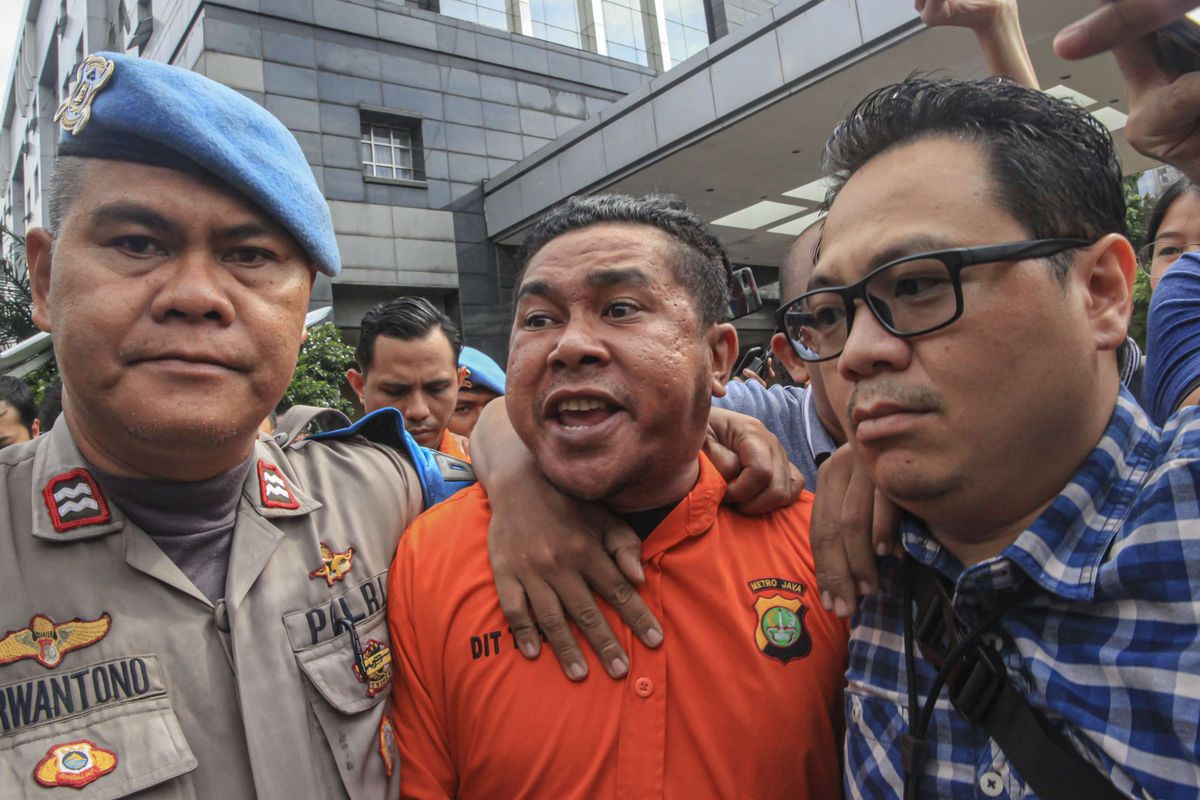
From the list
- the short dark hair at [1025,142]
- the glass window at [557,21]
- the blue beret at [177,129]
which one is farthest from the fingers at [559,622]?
the glass window at [557,21]

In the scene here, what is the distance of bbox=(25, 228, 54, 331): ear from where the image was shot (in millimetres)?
1645

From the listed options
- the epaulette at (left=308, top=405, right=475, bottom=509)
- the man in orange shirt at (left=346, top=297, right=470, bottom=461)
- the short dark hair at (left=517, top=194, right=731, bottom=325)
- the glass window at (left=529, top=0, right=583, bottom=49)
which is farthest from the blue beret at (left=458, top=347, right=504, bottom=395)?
the glass window at (left=529, top=0, right=583, bottom=49)

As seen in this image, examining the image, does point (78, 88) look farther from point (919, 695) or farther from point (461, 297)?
point (461, 297)

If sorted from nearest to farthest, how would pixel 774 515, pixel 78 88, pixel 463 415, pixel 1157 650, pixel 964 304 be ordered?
pixel 1157 650
pixel 964 304
pixel 78 88
pixel 774 515
pixel 463 415

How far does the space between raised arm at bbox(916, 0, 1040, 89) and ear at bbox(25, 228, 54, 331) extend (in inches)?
77.1

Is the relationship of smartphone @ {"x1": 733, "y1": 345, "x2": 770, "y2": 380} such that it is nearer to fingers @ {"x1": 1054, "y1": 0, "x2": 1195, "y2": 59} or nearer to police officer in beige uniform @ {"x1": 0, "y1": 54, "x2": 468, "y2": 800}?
police officer in beige uniform @ {"x1": 0, "y1": 54, "x2": 468, "y2": 800}

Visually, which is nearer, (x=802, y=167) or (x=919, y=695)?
(x=919, y=695)

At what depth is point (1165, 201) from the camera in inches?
107

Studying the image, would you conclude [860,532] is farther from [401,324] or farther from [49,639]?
[401,324]

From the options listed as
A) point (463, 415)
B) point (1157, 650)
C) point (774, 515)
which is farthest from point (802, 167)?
point (1157, 650)

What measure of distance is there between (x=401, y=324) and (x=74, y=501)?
2.87 meters

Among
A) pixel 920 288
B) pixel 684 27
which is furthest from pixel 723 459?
pixel 684 27

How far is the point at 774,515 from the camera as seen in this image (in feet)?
6.75

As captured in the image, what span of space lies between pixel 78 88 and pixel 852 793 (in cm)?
215
